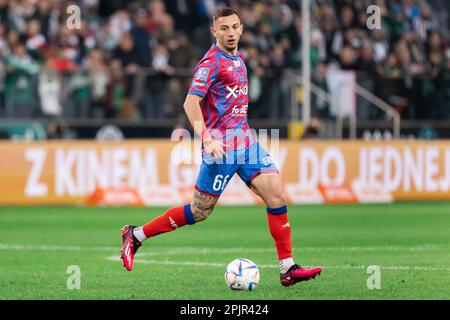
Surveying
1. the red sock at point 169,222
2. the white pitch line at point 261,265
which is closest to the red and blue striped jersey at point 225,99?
the red sock at point 169,222

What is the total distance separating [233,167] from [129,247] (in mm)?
1217

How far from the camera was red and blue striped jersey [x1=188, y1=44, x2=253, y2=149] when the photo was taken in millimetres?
10031

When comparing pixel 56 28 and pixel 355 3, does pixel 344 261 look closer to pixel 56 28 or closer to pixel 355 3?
pixel 56 28

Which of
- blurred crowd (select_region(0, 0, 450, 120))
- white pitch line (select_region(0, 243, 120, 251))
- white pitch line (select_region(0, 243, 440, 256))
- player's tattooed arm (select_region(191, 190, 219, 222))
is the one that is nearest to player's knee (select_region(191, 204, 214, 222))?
player's tattooed arm (select_region(191, 190, 219, 222))

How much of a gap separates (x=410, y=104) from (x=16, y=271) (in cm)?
1530

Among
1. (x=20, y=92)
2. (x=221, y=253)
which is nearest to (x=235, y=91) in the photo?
(x=221, y=253)

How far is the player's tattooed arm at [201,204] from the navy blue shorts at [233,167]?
0.06 metres

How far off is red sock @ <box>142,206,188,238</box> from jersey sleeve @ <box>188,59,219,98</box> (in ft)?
3.75

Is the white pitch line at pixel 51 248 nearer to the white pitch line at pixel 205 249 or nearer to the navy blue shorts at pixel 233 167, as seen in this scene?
the white pitch line at pixel 205 249

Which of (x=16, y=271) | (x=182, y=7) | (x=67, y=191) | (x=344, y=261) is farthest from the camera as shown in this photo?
(x=182, y=7)

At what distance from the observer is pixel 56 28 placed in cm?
2403

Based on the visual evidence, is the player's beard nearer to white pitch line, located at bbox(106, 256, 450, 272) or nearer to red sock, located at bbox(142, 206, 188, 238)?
red sock, located at bbox(142, 206, 188, 238)

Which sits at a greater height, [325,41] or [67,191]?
[325,41]
